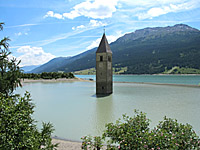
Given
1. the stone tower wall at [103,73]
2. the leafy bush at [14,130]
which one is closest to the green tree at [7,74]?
the leafy bush at [14,130]

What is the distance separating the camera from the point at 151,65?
199875 mm

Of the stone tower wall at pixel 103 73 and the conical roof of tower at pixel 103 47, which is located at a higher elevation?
the conical roof of tower at pixel 103 47

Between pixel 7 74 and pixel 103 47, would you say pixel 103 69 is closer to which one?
pixel 103 47

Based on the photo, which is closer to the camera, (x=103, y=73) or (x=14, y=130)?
(x=14, y=130)

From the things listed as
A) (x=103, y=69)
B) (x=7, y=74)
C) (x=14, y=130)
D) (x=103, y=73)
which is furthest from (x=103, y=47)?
(x=14, y=130)

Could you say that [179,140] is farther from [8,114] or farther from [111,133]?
[8,114]

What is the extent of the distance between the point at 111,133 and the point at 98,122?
348 inches

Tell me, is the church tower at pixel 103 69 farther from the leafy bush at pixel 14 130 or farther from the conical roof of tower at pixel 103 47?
the leafy bush at pixel 14 130

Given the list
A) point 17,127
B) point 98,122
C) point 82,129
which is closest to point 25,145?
point 17,127

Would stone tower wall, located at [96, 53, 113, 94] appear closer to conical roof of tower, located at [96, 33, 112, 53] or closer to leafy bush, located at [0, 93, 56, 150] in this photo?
conical roof of tower, located at [96, 33, 112, 53]

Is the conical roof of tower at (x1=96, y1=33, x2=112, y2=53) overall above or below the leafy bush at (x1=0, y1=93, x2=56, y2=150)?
above

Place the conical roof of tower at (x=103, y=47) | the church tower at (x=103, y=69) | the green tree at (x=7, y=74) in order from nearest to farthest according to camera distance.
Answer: the green tree at (x=7, y=74)
the church tower at (x=103, y=69)
the conical roof of tower at (x=103, y=47)

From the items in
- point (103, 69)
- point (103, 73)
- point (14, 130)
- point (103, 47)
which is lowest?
point (14, 130)

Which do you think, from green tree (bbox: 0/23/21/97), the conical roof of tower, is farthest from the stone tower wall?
green tree (bbox: 0/23/21/97)
